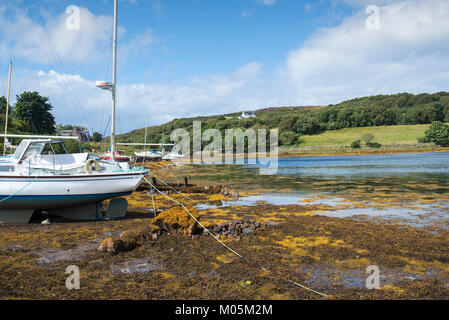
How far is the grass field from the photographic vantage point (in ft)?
338

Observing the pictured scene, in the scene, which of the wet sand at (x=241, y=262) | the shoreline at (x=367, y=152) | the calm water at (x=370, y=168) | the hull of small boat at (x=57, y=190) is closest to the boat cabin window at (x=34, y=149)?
the hull of small boat at (x=57, y=190)

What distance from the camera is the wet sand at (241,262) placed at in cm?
632

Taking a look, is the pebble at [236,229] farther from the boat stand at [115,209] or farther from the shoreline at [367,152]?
the shoreline at [367,152]

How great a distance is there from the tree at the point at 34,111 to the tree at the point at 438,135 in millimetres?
103225

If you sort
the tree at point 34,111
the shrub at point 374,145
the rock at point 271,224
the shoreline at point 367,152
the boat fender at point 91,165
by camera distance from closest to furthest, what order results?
the rock at point 271,224 < the boat fender at point 91,165 < the tree at point 34,111 < the shoreline at point 367,152 < the shrub at point 374,145

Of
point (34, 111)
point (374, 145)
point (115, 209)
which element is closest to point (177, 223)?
point (115, 209)

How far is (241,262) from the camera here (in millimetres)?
8039

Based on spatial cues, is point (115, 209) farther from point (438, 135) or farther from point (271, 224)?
point (438, 135)

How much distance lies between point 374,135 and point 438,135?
718 inches

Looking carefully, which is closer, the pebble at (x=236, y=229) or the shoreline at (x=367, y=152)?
the pebble at (x=236, y=229)

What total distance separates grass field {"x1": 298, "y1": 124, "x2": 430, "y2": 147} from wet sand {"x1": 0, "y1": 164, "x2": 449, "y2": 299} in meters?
101

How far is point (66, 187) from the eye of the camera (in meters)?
12.7

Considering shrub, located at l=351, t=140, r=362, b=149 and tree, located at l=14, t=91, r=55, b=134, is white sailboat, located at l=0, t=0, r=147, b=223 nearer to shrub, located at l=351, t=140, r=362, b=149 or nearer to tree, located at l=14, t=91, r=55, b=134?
tree, located at l=14, t=91, r=55, b=134

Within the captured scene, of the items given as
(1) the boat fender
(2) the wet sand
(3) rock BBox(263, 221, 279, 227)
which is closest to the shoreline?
(2) the wet sand
